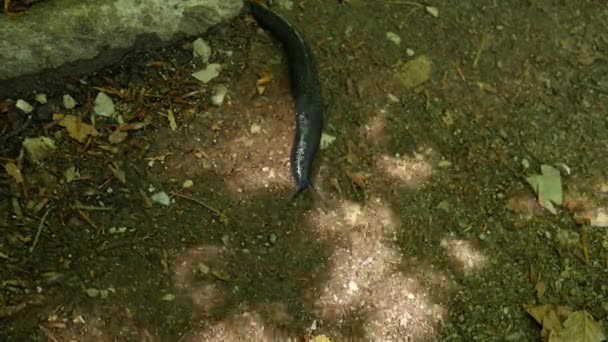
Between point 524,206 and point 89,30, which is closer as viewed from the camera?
point 89,30

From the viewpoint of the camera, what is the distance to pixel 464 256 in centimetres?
308

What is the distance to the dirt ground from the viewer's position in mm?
2727

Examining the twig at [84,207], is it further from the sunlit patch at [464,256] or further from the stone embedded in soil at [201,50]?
the sunlit patch at [464,256]

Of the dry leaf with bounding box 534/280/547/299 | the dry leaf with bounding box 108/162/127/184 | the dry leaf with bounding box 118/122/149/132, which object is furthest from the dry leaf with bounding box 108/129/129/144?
the dry leaf with bounding box 534/280/547/299

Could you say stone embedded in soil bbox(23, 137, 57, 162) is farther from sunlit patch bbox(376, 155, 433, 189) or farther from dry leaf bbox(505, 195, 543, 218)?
dry leaf bbox(505, 195, 543, 218)

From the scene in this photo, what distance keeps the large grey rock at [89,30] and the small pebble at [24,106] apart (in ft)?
0.29

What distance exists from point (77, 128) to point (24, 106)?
26 centimetres

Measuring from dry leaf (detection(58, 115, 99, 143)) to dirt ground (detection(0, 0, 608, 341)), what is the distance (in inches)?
0.6

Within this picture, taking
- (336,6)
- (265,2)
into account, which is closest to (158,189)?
(265,2)

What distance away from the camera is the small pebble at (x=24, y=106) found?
2986 mm

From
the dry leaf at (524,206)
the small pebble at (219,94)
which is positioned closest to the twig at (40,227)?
the small pebble at (219,94)

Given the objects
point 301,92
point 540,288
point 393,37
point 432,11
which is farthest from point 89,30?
point 540,288

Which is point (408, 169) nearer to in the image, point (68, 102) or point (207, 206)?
point (207, 206)

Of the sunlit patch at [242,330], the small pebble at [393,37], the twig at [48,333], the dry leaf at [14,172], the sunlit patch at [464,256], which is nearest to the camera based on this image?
the twig at [48,333]
